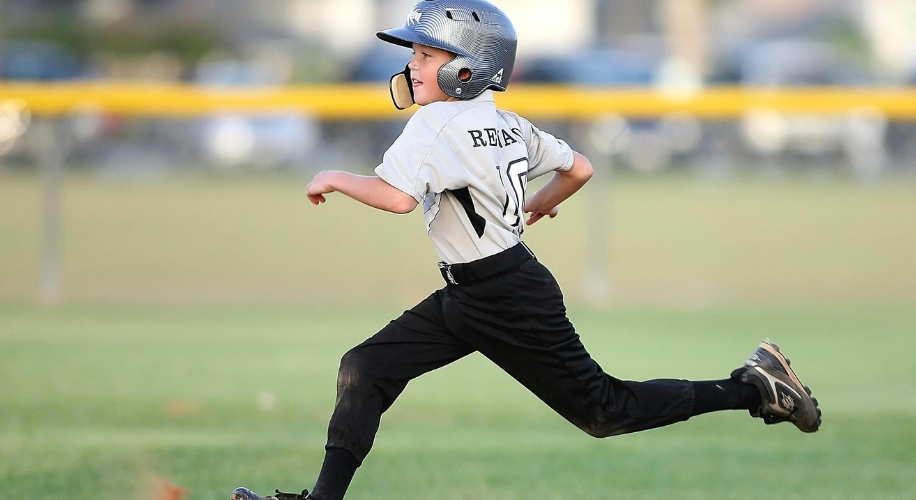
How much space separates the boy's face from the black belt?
1.99ft

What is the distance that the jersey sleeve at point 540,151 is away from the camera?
4934mm

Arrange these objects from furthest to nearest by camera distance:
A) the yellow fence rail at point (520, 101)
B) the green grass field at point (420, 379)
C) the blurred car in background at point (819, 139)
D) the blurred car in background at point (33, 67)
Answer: the blurred car in background at point (33, 67) → the blurred car in background at point (819, 139) → the yellow fence rail at point (520, 101) → the green grass field at point (420, 379)

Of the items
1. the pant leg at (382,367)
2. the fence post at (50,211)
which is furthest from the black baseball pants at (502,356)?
the fence post at (50,211)

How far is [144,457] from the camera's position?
19.2 feet

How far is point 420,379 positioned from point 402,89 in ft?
12.2

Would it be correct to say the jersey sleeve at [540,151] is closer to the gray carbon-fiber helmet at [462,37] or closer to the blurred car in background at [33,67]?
the gray carbon-fiber helmet at [462,37]

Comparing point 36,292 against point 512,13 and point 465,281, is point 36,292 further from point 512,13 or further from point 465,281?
point 512,13

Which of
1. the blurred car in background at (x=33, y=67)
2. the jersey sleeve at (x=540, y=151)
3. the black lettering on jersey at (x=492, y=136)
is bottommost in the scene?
the black lettering on jersey at (x=492, y=136)

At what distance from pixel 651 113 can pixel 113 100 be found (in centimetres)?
488

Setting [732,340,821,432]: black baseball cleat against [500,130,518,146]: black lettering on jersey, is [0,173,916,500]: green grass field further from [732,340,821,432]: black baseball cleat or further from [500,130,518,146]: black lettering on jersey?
[500,130,518,146]: black lettering on jersey

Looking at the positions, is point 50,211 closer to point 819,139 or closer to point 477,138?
point 477,138

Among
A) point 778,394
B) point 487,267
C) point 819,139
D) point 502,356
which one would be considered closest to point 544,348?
point 502,356

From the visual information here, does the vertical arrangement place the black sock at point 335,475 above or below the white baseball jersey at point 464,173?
below

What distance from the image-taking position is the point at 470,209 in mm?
4590
